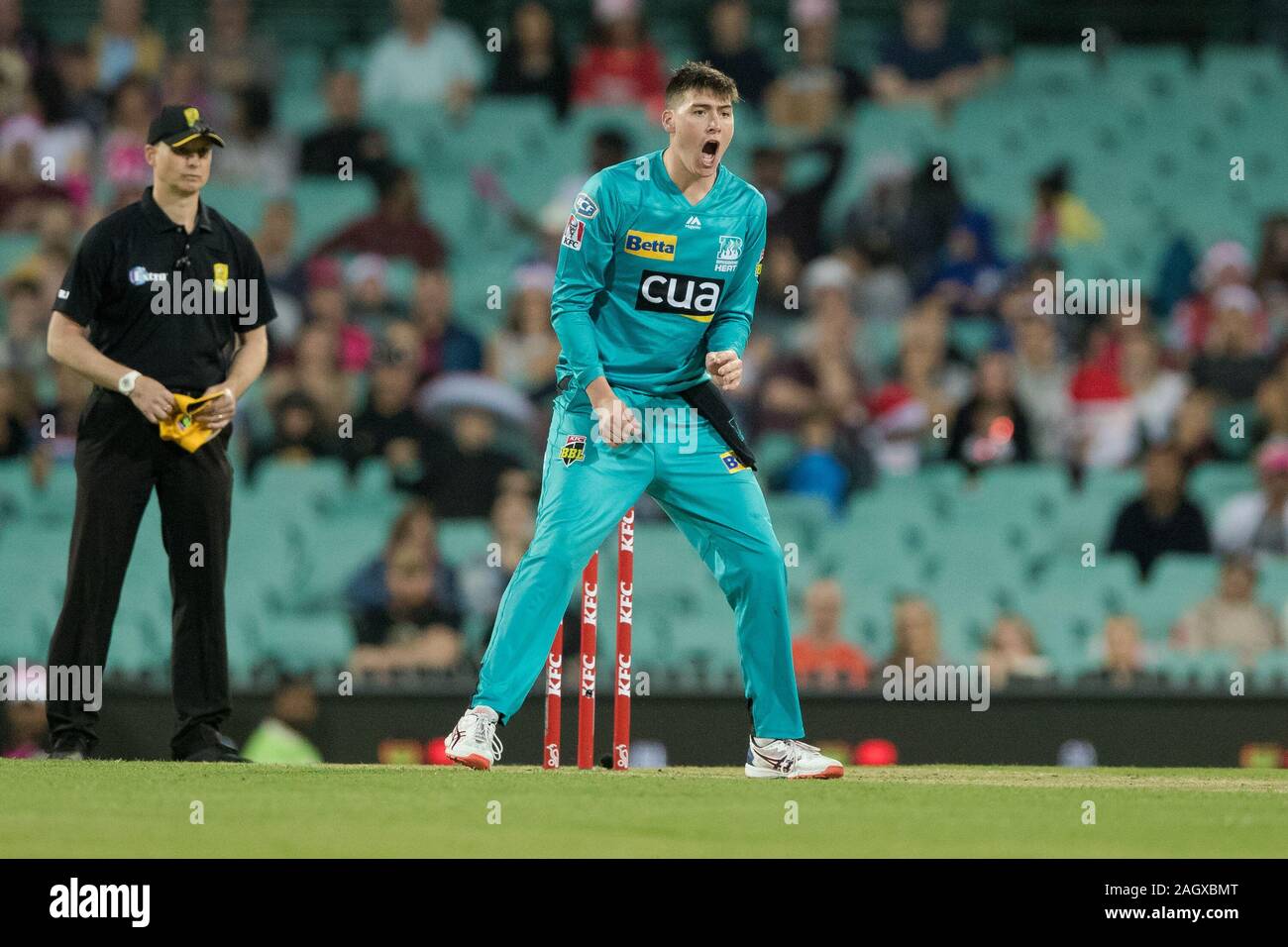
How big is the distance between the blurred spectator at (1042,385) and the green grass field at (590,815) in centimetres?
679

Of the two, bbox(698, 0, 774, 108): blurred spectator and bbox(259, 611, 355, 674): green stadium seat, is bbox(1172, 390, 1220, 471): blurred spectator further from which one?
bbox(259, 611, 355, 674): green stadium seat

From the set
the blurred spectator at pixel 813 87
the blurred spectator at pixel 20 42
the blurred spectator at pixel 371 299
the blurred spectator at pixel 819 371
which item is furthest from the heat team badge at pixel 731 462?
the blurred spectator at pixel 20 42

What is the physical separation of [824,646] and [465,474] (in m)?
2.74

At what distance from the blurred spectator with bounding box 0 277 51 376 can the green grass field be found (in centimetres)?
712

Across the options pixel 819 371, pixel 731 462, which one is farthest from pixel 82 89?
pixel 731 462

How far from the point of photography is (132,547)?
7387mm

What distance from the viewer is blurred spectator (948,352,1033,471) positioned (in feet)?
42.6

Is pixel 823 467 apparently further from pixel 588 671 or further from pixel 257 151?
pixel 588 671

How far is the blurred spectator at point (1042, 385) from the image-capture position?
529 inches

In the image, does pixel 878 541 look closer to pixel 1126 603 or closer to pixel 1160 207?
pixel 1126 603

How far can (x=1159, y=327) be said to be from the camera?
1498 cm

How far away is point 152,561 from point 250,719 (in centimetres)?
244
